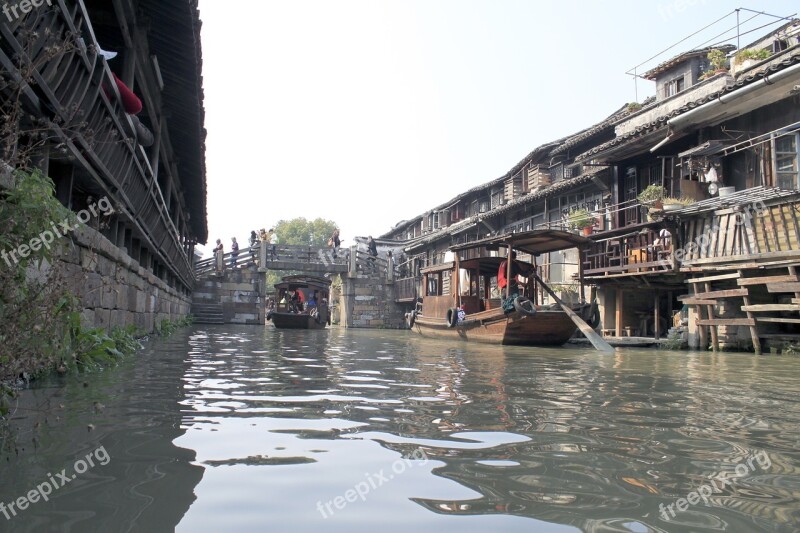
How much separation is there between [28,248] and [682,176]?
16.0 m

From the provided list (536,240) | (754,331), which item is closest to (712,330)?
(754,331)

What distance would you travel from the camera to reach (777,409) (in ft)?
14.6

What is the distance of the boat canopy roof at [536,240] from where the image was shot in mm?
13831

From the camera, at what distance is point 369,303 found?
33.9 metres

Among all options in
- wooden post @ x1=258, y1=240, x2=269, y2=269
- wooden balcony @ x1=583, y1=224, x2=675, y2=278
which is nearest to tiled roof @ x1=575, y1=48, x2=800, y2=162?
wooden balcony @ x1=583, y1=224, x2=675, y2=278

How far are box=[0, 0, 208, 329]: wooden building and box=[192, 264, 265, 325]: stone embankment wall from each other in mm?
16360

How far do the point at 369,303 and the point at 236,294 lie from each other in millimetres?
7474

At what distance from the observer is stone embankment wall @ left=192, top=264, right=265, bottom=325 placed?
30.2 metres

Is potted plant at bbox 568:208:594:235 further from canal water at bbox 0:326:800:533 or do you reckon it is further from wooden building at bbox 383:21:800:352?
canal water at bbox 0:326:800:533

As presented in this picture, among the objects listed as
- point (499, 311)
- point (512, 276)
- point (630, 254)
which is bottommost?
point (499, 311)

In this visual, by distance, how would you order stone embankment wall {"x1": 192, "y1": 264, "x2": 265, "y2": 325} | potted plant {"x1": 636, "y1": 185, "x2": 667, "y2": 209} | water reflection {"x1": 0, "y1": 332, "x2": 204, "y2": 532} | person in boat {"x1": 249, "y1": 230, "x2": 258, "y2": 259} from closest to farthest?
A: water reflection {"x1": 0, "y1": 332, "x2": 204, "y2": 532}
potted plant {"x1": 636, "y1": 185, "x2": 667, "y2": 209}
stone embankment wall {"x1": 192, "y1": 264, "x2": 265, "y2": 325}
person in boat {"x1": 249, "y1": 230, "x2": 258, "y2": 259}

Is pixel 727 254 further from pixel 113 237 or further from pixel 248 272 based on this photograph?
pixel 248 272

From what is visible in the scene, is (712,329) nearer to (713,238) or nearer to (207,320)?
(713,238)

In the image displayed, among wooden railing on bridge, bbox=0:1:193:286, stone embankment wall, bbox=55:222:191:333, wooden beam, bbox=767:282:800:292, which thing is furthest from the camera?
wooden beam, bbox=767:282:800:292
